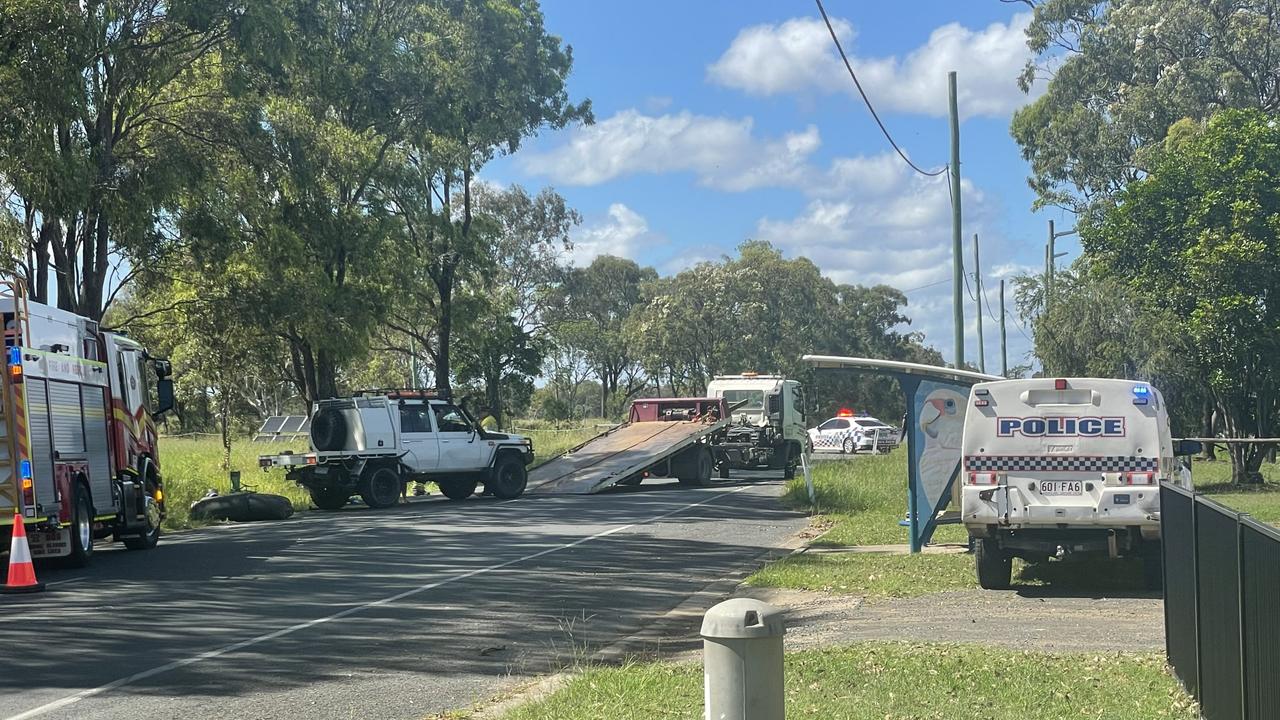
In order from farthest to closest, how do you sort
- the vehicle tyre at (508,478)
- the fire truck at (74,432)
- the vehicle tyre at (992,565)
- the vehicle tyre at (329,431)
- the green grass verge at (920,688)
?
1. the vehicle tyre at (508,478)
2. the vehicle tyre at (329,431)
3. the fire truck at (74,432)
4. the vehicle tyre at (992,565)
5. the green grass verge at (920,688)

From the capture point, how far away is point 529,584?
1433cm

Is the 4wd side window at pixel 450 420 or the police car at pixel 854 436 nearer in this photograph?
the 4wd side window at pixel 450 420

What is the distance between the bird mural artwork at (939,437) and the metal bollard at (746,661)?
1096cm

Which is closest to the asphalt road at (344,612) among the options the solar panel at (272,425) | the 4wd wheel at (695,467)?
the 4wd wheel at (695,467)

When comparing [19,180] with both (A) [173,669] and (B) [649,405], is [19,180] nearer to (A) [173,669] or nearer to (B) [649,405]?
(A) [173,669]

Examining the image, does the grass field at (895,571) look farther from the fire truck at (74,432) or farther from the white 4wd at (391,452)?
the white 4wd at (391,452)

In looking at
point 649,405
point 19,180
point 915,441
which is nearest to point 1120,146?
point 649,405

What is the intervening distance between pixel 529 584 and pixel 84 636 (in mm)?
4662

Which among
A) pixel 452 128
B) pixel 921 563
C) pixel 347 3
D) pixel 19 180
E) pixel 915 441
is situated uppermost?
pixel 347 3

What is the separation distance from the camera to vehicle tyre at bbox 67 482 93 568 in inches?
666

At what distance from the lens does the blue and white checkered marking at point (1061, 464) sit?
41.4 feet

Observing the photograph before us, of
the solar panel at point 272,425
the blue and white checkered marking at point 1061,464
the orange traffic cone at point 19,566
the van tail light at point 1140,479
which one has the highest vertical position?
the blue and white checkered marking at point 1061,464

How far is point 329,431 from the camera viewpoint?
2727cm

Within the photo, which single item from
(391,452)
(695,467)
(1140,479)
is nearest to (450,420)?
(391,452)
